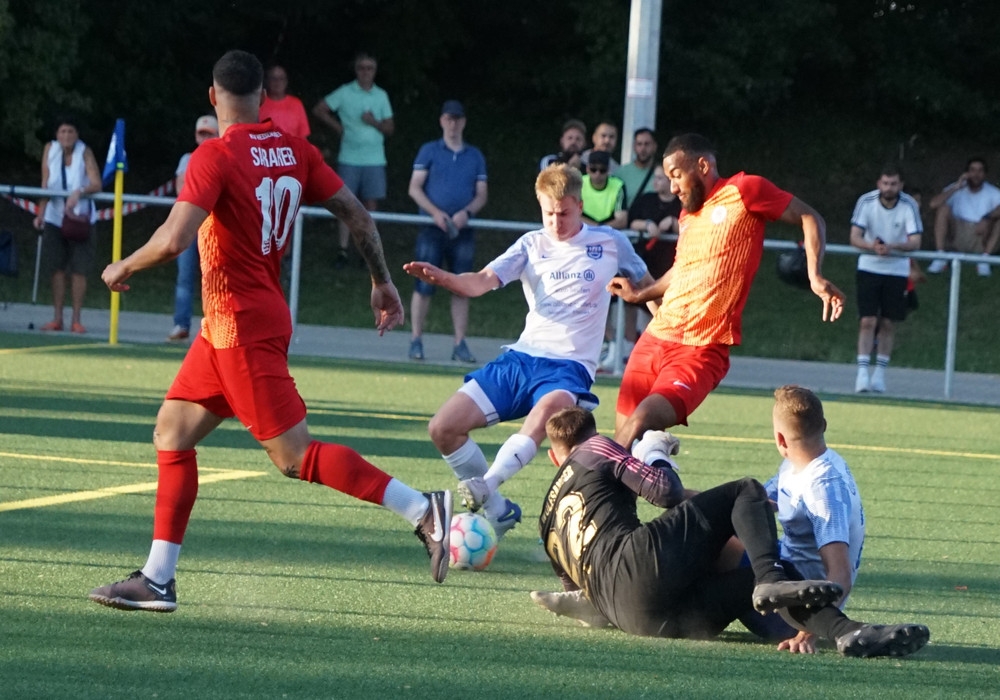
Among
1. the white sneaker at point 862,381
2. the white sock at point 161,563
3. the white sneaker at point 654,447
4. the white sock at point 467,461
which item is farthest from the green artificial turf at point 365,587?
the white sneaker at point 862,381

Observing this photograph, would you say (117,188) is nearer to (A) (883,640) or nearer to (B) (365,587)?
(B) (365,587)

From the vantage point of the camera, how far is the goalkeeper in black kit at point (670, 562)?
17.9 feet

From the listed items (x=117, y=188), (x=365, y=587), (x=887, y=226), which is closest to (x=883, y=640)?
(x=365, y=587)

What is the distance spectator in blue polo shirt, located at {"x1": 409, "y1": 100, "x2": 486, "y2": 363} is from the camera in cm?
1585

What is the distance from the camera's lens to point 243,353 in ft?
19.2

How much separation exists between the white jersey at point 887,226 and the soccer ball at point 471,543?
29.7 ft

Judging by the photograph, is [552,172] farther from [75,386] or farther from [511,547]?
[75,386]

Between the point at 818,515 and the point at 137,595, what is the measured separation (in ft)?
7.87

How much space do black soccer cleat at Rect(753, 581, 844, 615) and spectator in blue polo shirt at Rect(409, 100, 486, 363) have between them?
10.6 m

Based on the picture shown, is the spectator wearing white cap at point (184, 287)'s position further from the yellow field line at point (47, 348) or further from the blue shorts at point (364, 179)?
the blue shorts at point (364, 179)

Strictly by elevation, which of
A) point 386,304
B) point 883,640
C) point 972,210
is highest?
point 972,210

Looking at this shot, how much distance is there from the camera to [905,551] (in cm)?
786

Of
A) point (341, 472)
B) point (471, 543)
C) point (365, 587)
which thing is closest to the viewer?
point (341, 472)

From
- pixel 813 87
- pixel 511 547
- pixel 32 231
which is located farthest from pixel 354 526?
pixel 813 87
